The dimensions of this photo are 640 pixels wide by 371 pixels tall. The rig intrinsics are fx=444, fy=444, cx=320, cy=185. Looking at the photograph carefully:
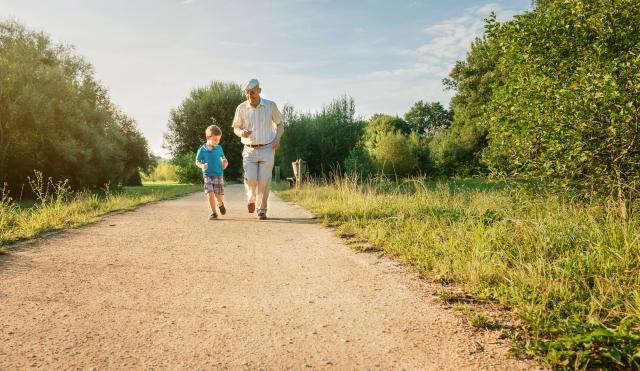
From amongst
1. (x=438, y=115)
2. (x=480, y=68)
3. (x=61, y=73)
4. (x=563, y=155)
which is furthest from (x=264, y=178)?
(x=438, y=115)

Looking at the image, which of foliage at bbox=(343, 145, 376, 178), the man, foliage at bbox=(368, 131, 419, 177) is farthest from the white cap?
foliage at bbox=(368, 131, 419, 177)

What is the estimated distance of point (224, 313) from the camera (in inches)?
123

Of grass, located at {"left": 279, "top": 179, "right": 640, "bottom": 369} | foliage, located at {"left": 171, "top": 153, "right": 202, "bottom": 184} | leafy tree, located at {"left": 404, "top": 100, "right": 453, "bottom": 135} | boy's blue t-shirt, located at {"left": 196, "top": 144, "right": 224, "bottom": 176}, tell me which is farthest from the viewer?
leafy tree, located at {"left": 404, "top": 100, "right": 453, "bottom": 135}

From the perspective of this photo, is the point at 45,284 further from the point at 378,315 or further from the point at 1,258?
the point at 378,315

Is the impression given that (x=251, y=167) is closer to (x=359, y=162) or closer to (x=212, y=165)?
(x=212, y=165)

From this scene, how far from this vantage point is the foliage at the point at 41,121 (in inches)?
776

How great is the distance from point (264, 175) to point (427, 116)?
86.7 meters

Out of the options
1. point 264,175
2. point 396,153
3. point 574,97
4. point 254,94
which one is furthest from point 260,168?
point 396,153

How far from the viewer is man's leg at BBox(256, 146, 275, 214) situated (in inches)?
335

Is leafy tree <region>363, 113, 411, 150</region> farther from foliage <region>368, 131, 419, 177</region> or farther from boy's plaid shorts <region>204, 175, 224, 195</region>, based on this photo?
boy's plaid shorts <region>204, 175, 224, 195</region>

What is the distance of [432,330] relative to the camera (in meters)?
2.83

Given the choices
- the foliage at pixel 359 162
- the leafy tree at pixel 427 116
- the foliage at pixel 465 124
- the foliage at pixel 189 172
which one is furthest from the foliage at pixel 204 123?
the leafy tree at pixel 427 116

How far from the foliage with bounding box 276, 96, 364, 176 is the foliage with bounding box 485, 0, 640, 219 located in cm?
1806

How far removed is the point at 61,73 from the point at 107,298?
73.4 feet
